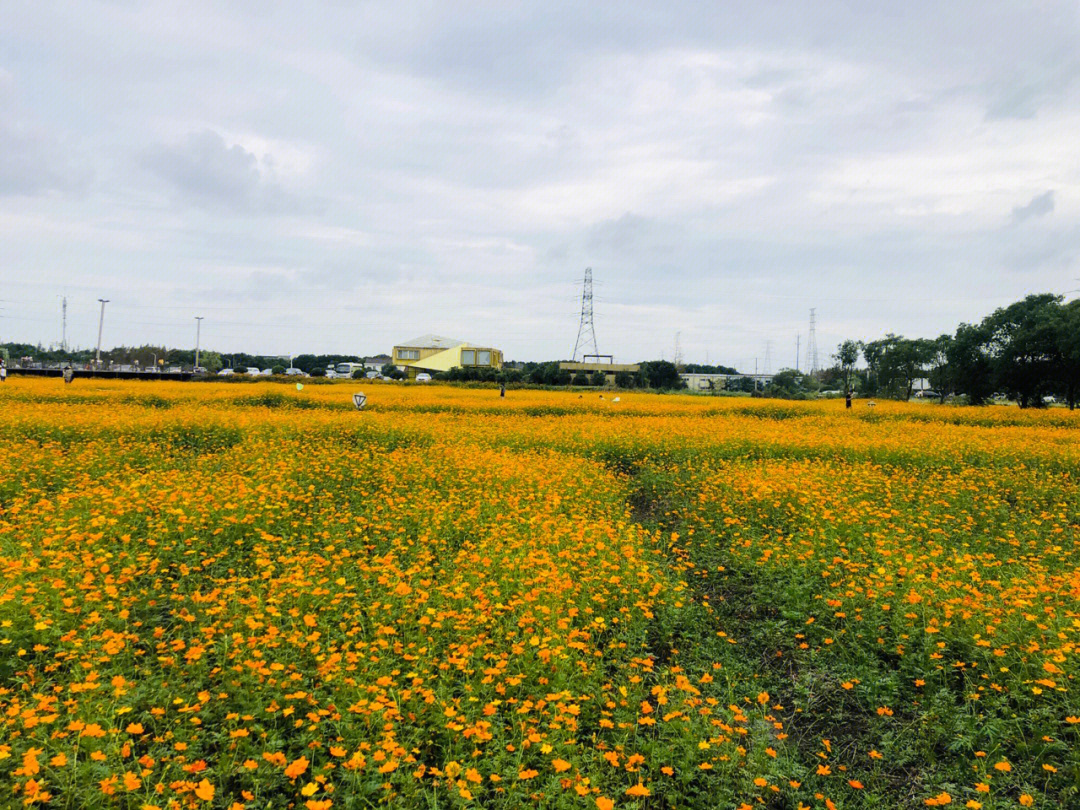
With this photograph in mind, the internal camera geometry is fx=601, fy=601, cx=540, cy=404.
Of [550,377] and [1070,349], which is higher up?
[1070,349]

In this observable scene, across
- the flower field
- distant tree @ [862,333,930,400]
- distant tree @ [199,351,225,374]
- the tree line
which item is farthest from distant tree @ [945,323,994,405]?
distant tree @ [199,351,225,374]

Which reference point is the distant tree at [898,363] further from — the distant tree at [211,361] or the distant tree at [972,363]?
the distant tree at [211,361]

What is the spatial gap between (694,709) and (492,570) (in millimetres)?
→ 2325

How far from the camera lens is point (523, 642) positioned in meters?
4.26

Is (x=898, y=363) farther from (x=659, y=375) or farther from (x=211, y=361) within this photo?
(x=211, y=361)

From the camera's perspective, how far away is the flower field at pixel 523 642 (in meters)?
3.24

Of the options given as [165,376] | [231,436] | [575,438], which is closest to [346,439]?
[231,436]

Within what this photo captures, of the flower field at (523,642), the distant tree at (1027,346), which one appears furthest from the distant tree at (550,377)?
the flower field at (523,642)

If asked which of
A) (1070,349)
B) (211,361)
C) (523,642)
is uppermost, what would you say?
(1070,349)

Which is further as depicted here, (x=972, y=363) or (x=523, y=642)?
(x=972, y=363)

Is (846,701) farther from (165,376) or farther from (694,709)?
(165,376)

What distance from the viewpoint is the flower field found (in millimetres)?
3238

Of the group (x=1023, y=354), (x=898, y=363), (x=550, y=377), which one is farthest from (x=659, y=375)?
(x=1023, y=354)

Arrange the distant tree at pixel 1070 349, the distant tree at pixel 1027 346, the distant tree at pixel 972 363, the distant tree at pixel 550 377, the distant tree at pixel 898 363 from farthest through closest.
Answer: the distant tree at pixel 898 363 < the distant tree at pixel 550 377 < the distant tree at pixel 972 363 < the distant tree at pixel 1027 346 < the distant tree at pixel 1070 349
